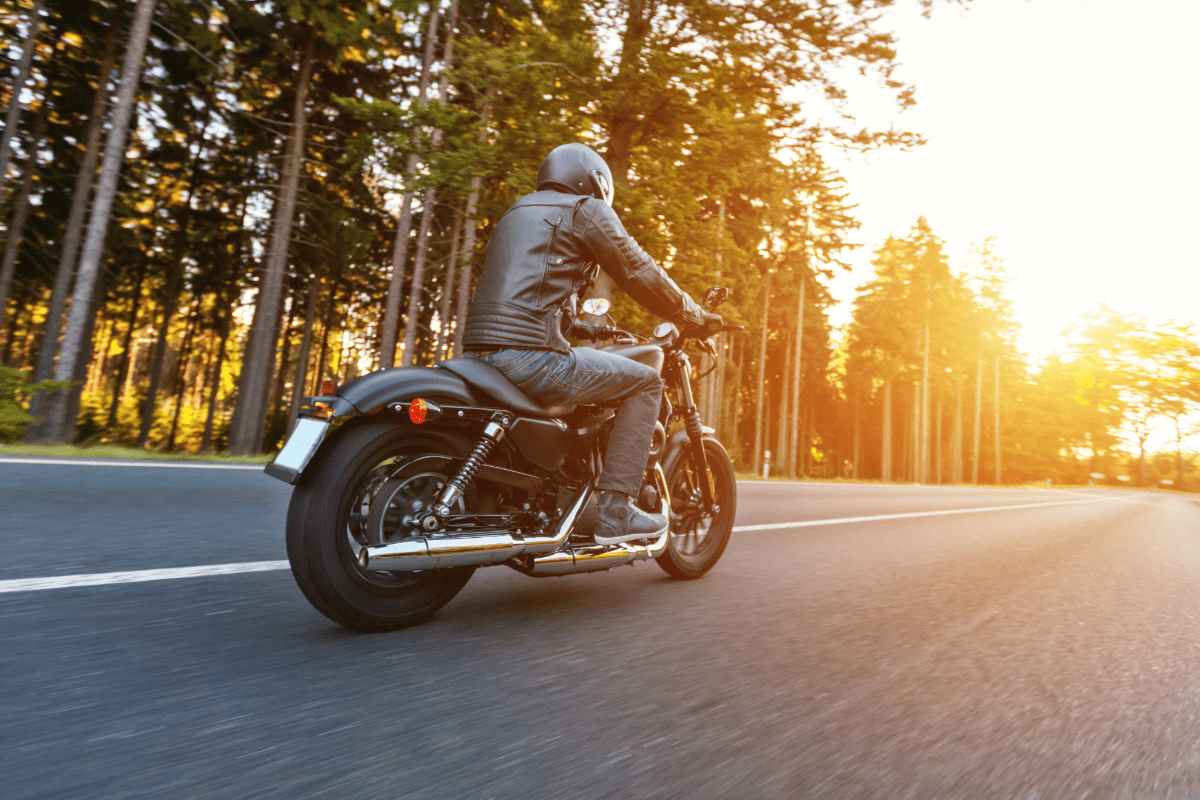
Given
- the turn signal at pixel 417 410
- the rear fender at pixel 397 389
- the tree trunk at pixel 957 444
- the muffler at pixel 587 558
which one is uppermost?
the tree trunk at pixel 957 444

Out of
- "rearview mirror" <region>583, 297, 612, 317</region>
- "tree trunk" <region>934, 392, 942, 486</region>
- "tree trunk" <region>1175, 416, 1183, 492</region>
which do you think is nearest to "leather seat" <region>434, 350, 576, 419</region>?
"rearview mirror" <region>583, 297, 612, 317</region>

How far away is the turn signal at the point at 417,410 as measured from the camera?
2701 mm

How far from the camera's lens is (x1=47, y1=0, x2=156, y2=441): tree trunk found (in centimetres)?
1447

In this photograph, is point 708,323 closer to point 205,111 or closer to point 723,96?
point 723,96

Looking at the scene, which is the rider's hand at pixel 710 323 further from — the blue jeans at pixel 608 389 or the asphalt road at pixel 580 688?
the asphalt road at pixel 580 688

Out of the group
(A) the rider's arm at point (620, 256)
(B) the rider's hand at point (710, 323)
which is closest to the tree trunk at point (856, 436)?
(B) the rider's hand at point (710, 323)

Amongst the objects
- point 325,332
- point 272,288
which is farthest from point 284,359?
point 272,288

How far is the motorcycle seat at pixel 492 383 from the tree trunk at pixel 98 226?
1396 cm

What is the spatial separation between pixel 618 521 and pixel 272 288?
2136 centimetres

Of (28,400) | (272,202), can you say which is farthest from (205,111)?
(28,400)

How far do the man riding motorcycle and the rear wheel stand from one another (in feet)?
1.59

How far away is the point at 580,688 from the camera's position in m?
2.30

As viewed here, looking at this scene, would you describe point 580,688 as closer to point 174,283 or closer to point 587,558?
point 587,558

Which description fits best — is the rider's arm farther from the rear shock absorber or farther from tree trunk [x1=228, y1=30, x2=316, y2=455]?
tree trunk [x1=228, y1=30, x2=316, y2=455]
